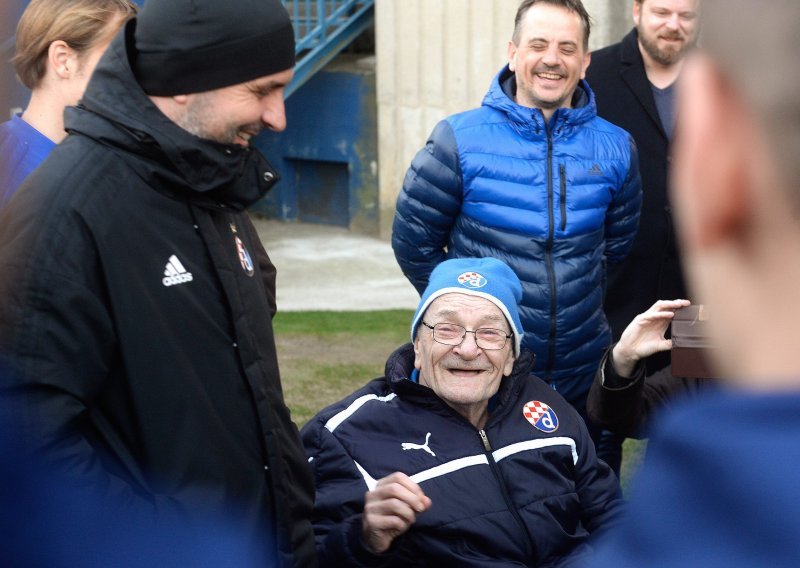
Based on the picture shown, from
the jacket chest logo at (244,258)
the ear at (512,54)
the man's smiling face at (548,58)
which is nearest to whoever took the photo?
the jacket chest logo at (244,258)

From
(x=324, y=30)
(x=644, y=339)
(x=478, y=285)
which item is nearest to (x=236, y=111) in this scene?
(x=478, y=285)

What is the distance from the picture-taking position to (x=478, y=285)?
11.0ft

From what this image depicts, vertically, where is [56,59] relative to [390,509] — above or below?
above

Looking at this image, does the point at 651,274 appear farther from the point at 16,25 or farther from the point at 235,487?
the point at 16,25

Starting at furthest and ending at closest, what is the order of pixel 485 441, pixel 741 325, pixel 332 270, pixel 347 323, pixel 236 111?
pixel 332 270
pixel 347 323
pixel 485 441
pixel 236 111
pixel 741 325

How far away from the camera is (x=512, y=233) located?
3848 millimetres

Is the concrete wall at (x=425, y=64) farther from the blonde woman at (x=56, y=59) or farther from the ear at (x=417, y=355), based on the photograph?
the blonde woman at (x=56, y=59)

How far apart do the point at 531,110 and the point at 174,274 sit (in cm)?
202

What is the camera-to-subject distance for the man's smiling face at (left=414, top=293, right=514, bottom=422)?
10.6ft

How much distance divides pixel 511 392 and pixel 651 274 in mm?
1434

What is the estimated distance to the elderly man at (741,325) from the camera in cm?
53

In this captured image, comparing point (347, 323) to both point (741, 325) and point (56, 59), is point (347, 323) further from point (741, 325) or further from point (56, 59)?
point (741, 325)

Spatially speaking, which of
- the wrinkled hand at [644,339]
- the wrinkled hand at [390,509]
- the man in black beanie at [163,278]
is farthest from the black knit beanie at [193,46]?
the wrinkled hand at [644,339]

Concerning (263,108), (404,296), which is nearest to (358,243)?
(404,296)
